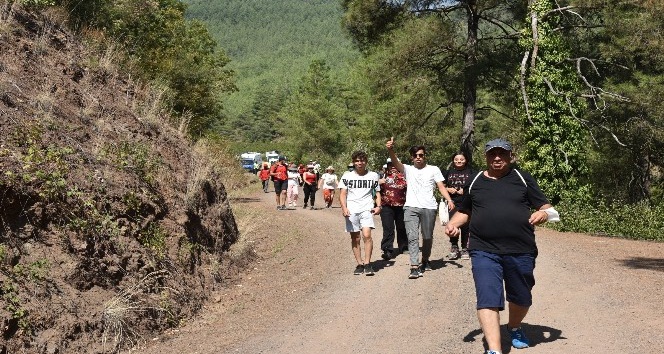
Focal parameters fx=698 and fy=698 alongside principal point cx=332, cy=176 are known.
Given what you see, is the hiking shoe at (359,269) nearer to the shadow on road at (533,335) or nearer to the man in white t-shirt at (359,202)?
the man in white t-shirt at (359,202)

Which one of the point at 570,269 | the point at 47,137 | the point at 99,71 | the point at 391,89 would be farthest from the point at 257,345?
the point at 391,89

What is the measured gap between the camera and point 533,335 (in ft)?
23.8

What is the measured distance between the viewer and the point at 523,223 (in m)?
6.27

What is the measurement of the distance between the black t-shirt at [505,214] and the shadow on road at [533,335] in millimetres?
1112

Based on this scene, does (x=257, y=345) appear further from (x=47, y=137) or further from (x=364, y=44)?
(x=364, y=44)

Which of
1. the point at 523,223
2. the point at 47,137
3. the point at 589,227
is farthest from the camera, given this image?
the point at 589,227

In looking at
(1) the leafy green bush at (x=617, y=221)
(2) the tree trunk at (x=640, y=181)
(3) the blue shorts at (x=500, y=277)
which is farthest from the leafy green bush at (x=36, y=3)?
(2) the tree trunk at (x=640, y=181)

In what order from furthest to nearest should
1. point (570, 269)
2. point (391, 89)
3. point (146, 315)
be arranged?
1. point (391, 89)
2. point (570, 269)
3. point (146, 315)

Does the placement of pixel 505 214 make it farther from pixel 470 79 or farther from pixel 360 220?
pixel 470 79

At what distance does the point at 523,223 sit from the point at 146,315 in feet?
15.4

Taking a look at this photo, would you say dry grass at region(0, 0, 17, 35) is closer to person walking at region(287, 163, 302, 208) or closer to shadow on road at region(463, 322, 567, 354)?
shadow on road at region(463, 322, 567, 354)

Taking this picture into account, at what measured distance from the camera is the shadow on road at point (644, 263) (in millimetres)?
12933

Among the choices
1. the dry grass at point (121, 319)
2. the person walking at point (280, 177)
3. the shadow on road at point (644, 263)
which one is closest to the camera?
the dry grass at point (121, 319)

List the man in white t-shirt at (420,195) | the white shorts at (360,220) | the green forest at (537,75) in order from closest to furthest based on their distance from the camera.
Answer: the man in white t-shirt at (420,195), the white shorts at (360,220), the green forest at (537,75)
